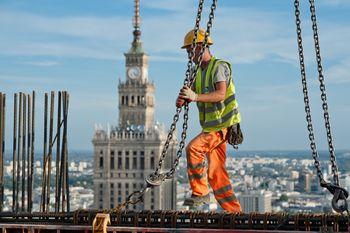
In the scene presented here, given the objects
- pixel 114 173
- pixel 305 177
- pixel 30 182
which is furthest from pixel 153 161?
pixel 305 177

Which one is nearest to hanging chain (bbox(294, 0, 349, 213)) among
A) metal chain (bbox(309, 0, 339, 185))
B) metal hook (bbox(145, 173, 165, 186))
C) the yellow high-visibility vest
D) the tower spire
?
metal chain (bbox(309, 0, 339, 185))

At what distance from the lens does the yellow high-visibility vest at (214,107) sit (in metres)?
8.09

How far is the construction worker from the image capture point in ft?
26.4

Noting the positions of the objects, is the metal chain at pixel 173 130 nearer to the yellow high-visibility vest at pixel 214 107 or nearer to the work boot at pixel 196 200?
the yellow high-visibility vest at pixel 214 107

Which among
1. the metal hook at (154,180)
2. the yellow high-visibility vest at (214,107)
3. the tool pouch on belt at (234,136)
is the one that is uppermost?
the yellow high-visibility vest at (214,107)

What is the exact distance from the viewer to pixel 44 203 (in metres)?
14.0

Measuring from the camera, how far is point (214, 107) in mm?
8086

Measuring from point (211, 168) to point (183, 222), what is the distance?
38.0 inches

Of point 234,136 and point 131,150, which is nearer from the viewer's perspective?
point 234,136

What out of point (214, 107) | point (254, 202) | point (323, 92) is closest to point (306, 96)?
point (323, 92)

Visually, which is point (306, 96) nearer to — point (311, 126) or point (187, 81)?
point (311, 126)

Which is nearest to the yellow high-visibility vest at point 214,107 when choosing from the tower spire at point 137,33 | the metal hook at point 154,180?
the metal hook at point 154,180

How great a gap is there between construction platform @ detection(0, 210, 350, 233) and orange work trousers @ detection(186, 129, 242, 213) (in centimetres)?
77

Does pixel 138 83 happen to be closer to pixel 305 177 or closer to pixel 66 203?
pixel 66 203
